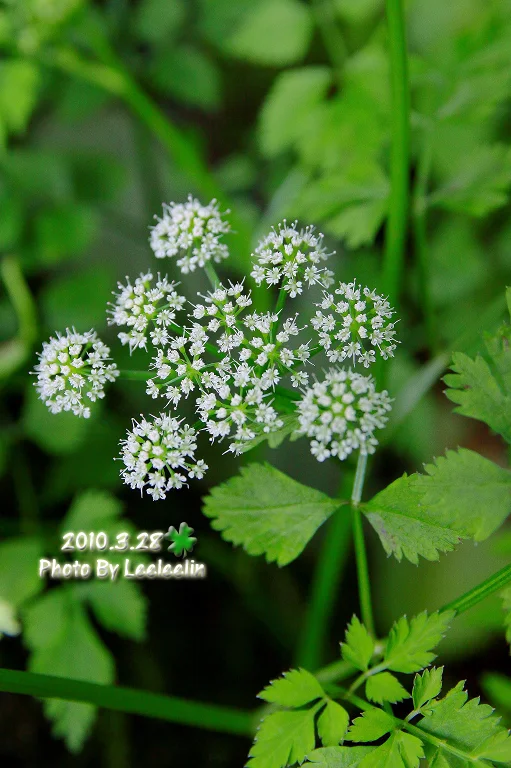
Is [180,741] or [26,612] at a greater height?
[26,612]

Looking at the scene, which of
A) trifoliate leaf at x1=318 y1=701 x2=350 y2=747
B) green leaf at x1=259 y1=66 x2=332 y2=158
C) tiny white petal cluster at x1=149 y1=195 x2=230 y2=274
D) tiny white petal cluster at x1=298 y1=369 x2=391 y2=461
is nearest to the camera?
tiny white petal cluster at x1=298 y1=369 x2=391 y2=461

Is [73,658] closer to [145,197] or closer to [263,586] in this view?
[263,586]

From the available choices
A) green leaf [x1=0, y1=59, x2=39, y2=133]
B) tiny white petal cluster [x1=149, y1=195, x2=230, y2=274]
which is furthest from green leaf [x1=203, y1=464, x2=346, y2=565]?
green leaf [x1=0, y1=59, x2=39, y2=133]

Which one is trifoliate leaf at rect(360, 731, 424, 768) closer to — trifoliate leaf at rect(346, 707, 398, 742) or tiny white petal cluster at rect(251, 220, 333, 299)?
trifoliate leaf at rect(346, 707, 398, 742)

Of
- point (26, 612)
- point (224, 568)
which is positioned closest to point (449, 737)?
point (26, 612)

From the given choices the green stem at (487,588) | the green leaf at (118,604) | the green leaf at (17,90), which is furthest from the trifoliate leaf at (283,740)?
the green leaf at (17,90)

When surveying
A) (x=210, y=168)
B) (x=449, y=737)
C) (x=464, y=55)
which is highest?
(x=210, y=168)

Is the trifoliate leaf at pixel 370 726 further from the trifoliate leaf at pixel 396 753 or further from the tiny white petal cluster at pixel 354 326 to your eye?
the tiny white petal cluster at pixel 354 326
